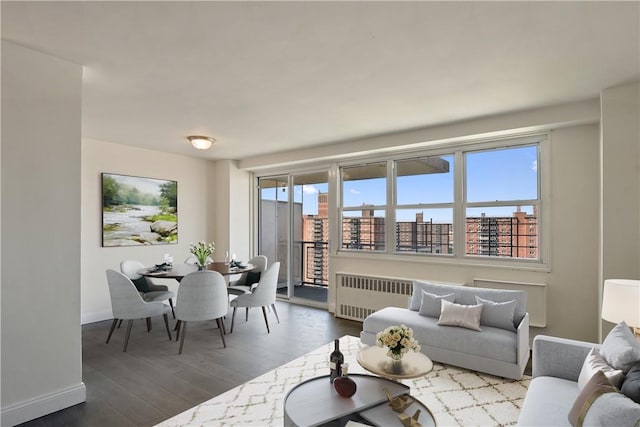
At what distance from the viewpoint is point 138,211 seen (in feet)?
18.6

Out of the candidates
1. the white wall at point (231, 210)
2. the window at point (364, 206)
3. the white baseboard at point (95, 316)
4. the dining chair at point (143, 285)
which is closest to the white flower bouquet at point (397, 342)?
the window at point (364, 206)

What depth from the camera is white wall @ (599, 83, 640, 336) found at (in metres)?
3.01

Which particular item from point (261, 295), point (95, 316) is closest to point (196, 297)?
point (261, 295)

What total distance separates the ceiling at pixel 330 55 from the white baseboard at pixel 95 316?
9.07 feet

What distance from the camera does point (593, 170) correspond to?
376cm

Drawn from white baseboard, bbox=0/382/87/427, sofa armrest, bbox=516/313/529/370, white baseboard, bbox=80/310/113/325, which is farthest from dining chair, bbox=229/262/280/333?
sofa armrest, bbox=516/313/529/370

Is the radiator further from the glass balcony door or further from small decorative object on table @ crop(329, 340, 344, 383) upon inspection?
small decorative object on table @ crop(329, 340, 344, 383)

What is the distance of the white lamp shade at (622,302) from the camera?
7.80 ft

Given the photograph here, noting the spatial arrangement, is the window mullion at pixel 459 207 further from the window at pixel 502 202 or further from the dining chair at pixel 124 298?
the dining chair at pixel 124 298

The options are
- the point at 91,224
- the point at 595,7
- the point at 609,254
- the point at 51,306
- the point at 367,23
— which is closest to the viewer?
the point at 595,7

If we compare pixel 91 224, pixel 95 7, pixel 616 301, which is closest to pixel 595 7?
pixel 616 301

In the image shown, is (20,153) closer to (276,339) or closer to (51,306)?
(51,306)

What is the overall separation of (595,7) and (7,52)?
373cm

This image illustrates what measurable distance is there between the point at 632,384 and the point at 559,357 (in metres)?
0.76
